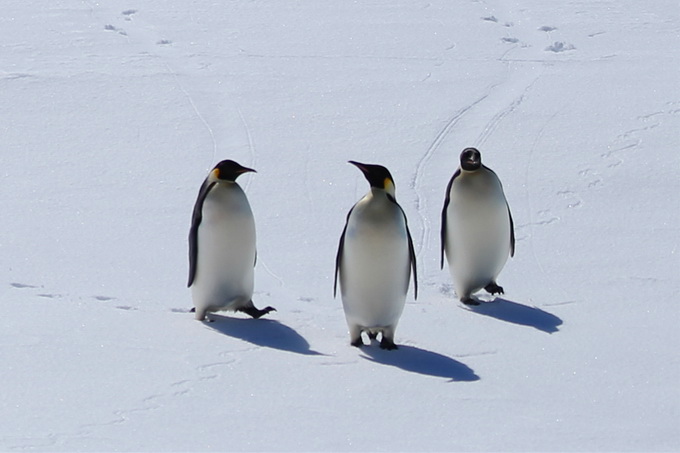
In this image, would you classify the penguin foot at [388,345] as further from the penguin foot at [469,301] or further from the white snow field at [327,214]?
the penguin foot at [469,301]

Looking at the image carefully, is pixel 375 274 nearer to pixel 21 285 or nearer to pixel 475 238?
pixel 475 238

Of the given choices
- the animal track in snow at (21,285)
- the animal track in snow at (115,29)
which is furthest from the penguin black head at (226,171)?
the animal track in snow at (115,29)

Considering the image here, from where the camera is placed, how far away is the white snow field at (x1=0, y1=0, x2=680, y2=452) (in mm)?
4340

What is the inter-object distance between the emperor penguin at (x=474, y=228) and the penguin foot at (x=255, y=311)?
0.96 m

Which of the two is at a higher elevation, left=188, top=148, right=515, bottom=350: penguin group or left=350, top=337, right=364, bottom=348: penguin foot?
left=188, top=148, right=515, bottom=350: penguin group

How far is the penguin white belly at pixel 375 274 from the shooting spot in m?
5.07

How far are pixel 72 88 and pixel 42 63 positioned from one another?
2.56 ft

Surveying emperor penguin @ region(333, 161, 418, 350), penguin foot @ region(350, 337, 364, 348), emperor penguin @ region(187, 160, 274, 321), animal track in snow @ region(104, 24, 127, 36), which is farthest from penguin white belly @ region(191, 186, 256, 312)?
animal track in snow @ region(104, 24, 127, 36)

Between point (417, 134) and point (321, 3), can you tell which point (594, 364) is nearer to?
point (417, 134)

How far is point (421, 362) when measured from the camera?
4961 millimetres

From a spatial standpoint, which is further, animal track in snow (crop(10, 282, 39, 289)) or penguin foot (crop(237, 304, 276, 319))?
animal track in snow (crop(10, 282, 39, 289))

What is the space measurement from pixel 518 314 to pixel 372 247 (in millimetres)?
971

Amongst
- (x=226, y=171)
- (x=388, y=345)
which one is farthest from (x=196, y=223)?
(x=388, y=345)

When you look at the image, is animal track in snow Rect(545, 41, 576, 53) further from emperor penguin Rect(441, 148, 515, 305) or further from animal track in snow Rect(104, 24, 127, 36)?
emperor penguin Rect(441, 148, 515, 305)
